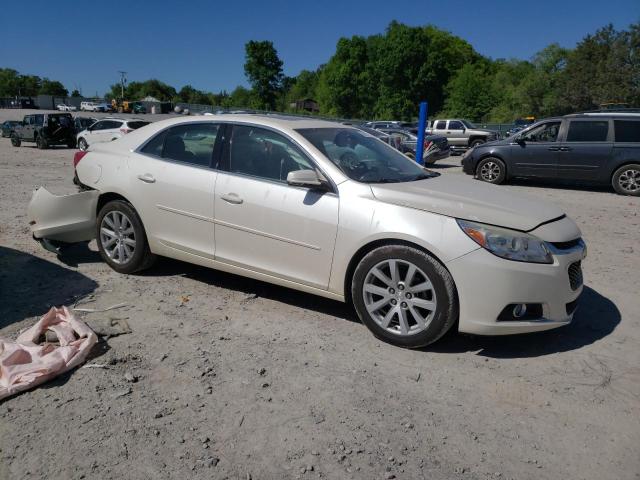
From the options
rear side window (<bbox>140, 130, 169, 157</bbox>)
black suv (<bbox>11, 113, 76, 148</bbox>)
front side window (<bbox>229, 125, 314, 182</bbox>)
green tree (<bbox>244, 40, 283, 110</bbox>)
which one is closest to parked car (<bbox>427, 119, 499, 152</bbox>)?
black suv (<bbox>11, 113, 76, 148</bbox>)

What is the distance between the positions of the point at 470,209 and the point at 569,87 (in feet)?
185

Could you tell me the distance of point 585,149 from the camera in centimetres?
1205

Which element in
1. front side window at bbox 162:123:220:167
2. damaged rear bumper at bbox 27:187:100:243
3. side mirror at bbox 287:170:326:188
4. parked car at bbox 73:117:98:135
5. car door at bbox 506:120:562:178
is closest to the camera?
side mirror at bbox 287:170:326:188

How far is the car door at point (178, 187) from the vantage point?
14.8 feet

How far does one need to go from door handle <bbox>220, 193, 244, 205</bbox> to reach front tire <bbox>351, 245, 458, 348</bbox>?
118 centimetres

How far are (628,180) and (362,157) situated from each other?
32.3ft

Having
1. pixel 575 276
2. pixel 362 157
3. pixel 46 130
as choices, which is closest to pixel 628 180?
pixel 575 276

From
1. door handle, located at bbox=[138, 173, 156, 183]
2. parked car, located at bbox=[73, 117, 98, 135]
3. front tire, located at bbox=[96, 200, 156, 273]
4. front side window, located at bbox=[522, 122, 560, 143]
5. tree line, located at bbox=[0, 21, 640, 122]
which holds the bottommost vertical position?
front tire, located at bbox=[96, 200, 156, 273]

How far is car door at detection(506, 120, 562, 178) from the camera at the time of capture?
40.7ft

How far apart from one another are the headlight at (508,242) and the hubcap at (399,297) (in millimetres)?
442

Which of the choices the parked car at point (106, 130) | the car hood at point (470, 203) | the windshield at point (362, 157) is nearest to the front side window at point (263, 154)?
the windshield at point (362, 157)

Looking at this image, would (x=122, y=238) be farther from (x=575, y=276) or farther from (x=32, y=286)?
(x=575, y=276)

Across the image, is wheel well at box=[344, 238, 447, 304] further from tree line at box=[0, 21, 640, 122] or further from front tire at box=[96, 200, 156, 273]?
tree line at box=[0, 21, 640, 122]

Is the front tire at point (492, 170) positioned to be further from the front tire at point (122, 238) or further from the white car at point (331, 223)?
the front tire at point (122, 238)
